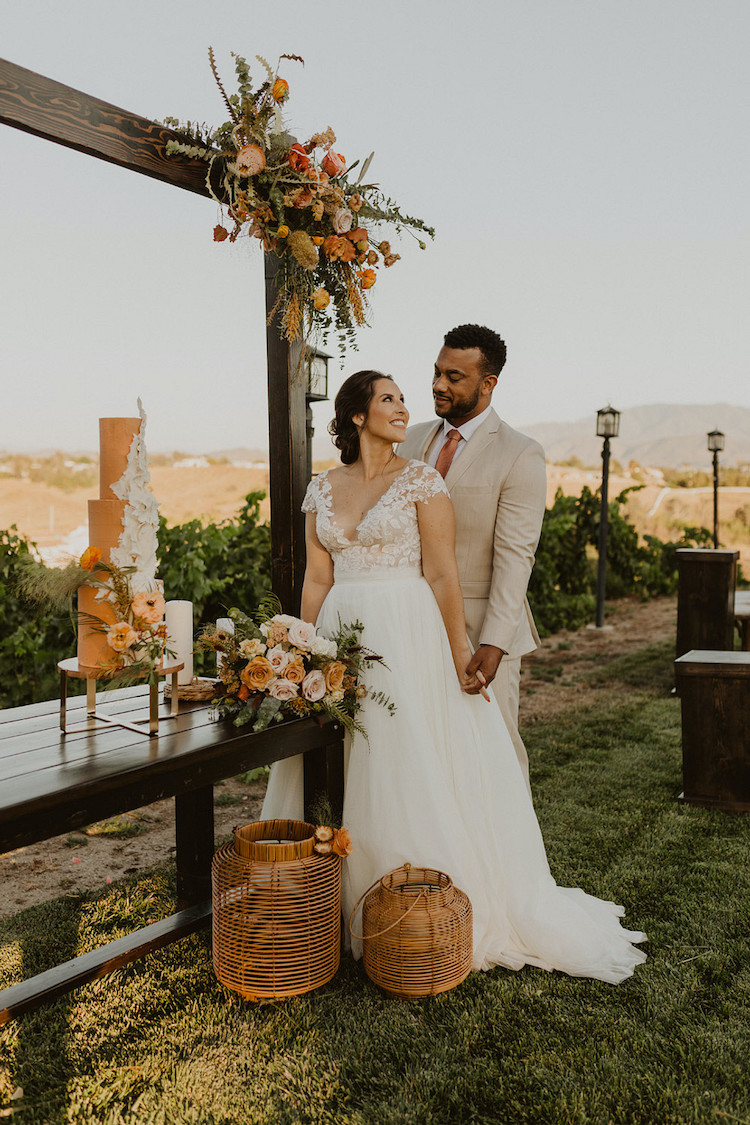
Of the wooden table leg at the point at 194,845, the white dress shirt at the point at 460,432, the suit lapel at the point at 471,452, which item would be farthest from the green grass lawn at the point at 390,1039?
the white dress shirt at the point at 460,432

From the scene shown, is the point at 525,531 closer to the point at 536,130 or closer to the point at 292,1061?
the point at 292,1061

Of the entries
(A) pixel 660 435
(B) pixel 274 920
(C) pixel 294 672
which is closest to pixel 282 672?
(C) pixel 294 672

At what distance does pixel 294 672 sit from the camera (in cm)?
271

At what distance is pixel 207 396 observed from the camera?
7.80 meters

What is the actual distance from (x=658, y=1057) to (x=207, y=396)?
259 inches

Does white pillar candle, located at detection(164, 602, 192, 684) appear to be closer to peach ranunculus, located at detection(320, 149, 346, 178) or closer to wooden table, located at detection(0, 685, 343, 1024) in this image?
wooden table, located at detection(0, 685, 343, 1024)

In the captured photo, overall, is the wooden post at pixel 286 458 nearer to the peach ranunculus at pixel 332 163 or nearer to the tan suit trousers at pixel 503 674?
the peach ranunculus at pixel 332 163

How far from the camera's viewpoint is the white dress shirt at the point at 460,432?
3.34 m

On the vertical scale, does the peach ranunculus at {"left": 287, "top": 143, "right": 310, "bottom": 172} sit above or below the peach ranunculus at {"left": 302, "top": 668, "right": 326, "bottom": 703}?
above

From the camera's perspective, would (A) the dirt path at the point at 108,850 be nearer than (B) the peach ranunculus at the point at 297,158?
No

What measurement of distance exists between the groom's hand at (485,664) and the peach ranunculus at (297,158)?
173cm

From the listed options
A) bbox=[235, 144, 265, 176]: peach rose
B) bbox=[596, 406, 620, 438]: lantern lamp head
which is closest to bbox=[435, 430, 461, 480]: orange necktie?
bbox=[235, 144, 265, 176]: peach rose

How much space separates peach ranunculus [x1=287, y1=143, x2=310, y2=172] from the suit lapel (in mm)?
1143

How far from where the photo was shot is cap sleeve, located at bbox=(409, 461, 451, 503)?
9.64 ft
